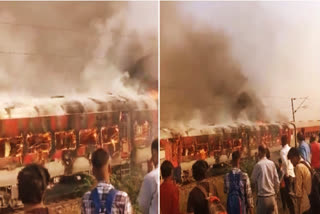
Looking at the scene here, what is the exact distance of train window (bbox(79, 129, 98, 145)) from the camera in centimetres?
158

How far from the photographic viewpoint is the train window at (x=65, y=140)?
60.1 inches

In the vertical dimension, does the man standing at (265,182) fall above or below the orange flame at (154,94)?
below

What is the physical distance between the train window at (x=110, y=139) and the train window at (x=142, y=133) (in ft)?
0.25

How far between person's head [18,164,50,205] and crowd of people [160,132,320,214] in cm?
49

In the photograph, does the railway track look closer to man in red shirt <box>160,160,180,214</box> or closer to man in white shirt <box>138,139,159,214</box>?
man in white shirt <box>138,139,159,214</box>

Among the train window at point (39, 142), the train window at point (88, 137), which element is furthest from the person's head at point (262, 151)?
the train window at point (39, 142)

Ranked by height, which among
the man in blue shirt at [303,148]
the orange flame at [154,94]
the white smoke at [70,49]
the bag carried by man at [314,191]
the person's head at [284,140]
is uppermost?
the white smoke at [70,49]

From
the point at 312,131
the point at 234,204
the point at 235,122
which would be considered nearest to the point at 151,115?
the point at 235,122

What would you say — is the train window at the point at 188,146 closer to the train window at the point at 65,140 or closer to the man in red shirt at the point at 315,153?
the train window at the point at 65,140

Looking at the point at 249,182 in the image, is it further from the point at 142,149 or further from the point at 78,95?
the point at 78,95

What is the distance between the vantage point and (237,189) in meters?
1.95

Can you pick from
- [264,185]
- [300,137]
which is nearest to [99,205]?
[264,185]

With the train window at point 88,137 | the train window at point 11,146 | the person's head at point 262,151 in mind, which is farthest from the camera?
the person's head at point 262,151

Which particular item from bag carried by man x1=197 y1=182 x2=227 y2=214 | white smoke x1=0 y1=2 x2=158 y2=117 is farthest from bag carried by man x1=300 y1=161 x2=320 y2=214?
white smoke x1=0 y1=2 x2=158 y2=117
